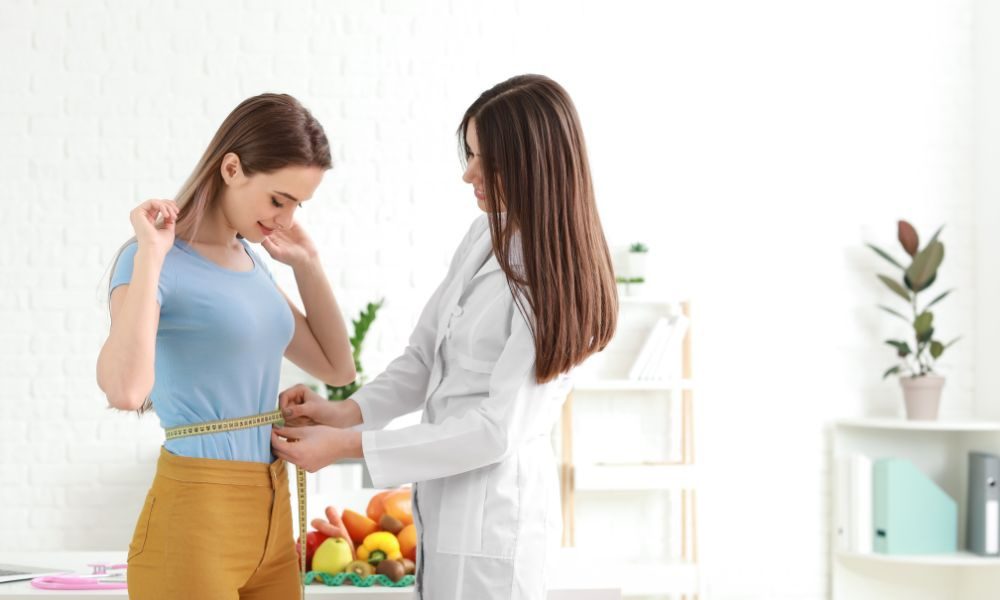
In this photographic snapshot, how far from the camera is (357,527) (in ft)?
7.04

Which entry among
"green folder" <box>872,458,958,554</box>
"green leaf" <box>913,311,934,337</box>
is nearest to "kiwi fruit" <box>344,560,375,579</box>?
"green folder" <box>872,458,958,554</box>

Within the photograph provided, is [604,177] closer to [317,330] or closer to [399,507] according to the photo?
[399,507]

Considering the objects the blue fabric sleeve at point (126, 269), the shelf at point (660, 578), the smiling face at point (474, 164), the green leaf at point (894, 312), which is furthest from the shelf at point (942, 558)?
the blue fabric sleeve at point (126, 269)

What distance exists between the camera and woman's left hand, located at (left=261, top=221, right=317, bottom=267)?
1.89 metres

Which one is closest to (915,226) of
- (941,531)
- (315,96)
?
(941,531)

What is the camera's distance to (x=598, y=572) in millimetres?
2082

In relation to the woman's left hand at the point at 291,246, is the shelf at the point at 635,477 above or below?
below

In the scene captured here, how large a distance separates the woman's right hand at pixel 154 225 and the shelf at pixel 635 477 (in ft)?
9.37

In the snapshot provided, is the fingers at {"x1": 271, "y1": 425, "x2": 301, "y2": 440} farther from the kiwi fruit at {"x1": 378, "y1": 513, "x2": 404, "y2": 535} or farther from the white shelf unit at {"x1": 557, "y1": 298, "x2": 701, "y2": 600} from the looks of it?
the white shelf unit at {"x1": 557, "y1": 298, "x2": 701, "y2": 600}

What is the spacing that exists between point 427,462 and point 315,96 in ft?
10.0

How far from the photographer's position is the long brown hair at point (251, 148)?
1.63 meters

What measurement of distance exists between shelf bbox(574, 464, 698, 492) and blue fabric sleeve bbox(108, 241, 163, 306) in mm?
2823

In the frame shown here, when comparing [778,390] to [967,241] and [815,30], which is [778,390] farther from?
[815,30]

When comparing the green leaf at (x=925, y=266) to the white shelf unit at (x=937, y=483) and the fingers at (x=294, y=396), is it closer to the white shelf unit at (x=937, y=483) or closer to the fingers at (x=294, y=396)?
the white shelf unit at (x=937, y=483)
